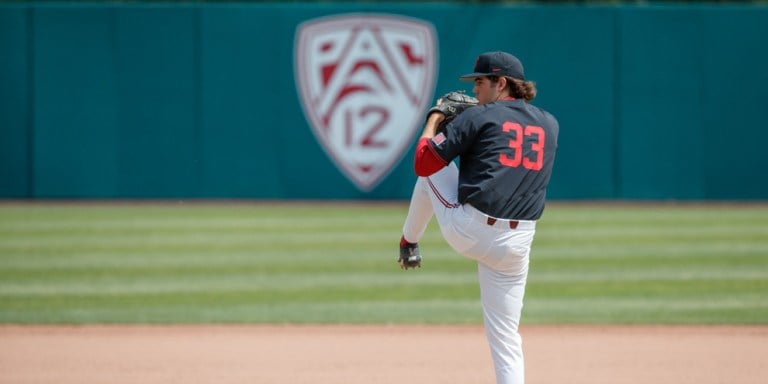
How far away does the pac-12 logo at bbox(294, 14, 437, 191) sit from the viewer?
17.2 metres

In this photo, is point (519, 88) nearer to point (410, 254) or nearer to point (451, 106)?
point (451, 106)

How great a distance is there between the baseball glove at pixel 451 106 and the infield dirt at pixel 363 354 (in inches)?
78.6

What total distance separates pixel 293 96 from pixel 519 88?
1255 cm

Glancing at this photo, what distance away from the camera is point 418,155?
5.06 metres

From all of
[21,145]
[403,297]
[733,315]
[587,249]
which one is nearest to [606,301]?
[733,315]

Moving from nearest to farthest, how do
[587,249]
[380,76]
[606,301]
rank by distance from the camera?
1. [606,301]
2. [587,249]
3. [380,76]

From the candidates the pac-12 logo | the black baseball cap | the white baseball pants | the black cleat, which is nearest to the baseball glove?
the black baseball cap

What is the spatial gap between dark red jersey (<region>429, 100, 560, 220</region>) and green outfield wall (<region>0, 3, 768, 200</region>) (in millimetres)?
12233

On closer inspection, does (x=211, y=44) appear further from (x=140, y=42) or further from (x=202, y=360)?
(x=202, y=360)

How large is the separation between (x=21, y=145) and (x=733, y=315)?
40.0 ft

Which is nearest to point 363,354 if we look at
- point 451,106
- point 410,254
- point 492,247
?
point 410,254

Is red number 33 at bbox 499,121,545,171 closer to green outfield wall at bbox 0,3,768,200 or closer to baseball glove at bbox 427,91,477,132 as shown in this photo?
baseball glove at bbox 427,91,477,132

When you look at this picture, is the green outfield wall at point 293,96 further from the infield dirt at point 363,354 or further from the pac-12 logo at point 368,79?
the infield dirt at point 363,354

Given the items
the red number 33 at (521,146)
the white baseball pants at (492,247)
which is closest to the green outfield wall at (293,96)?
the white baseball pants at (492,247)
